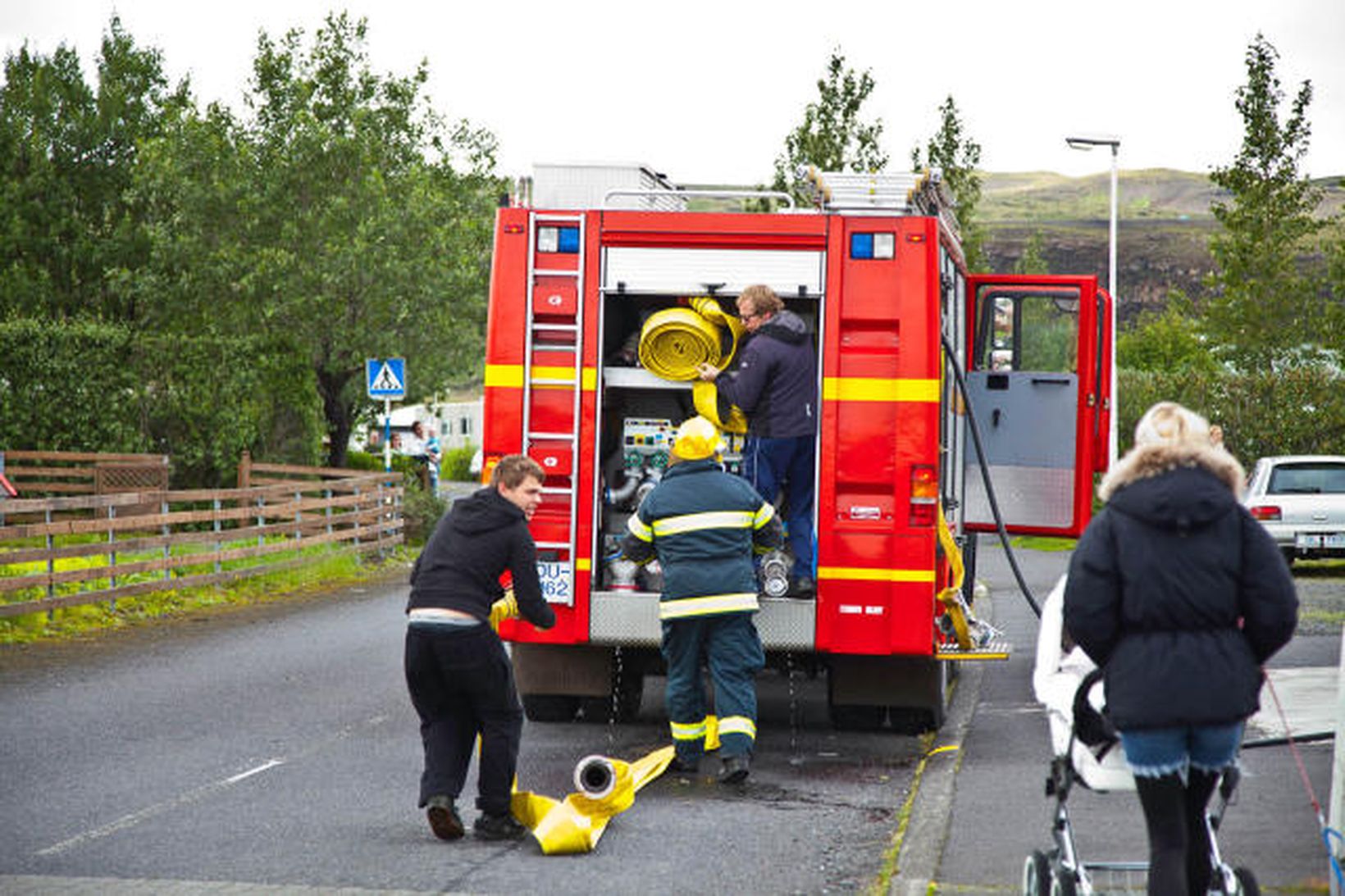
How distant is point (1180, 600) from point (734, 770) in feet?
14.3

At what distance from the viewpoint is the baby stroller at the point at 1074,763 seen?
5402 mm

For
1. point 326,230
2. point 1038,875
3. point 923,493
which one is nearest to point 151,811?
point 923,493

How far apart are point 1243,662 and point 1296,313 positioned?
31469mm

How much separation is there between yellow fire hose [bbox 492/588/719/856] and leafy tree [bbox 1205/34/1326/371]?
2842 cm

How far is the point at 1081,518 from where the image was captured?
1315 centimetres

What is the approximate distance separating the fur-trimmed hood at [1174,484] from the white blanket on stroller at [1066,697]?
355 millimetres

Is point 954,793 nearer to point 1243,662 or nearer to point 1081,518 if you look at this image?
point 1243,662

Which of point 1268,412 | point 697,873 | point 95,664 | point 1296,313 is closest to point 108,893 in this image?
point 697,873

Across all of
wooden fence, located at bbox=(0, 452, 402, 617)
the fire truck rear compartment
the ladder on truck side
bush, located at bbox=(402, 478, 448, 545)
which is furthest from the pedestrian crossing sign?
the ladder on truck side

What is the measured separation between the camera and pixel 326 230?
33.1 metres

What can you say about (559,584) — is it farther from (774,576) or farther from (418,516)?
(418,516)

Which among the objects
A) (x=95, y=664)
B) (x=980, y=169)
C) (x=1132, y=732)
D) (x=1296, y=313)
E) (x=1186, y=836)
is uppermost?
(x=980, y=169)

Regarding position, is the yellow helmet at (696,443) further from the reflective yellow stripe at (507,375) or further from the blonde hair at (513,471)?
the blonde hair at (513,471)

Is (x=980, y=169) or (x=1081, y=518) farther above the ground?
(x=980, y=169)
